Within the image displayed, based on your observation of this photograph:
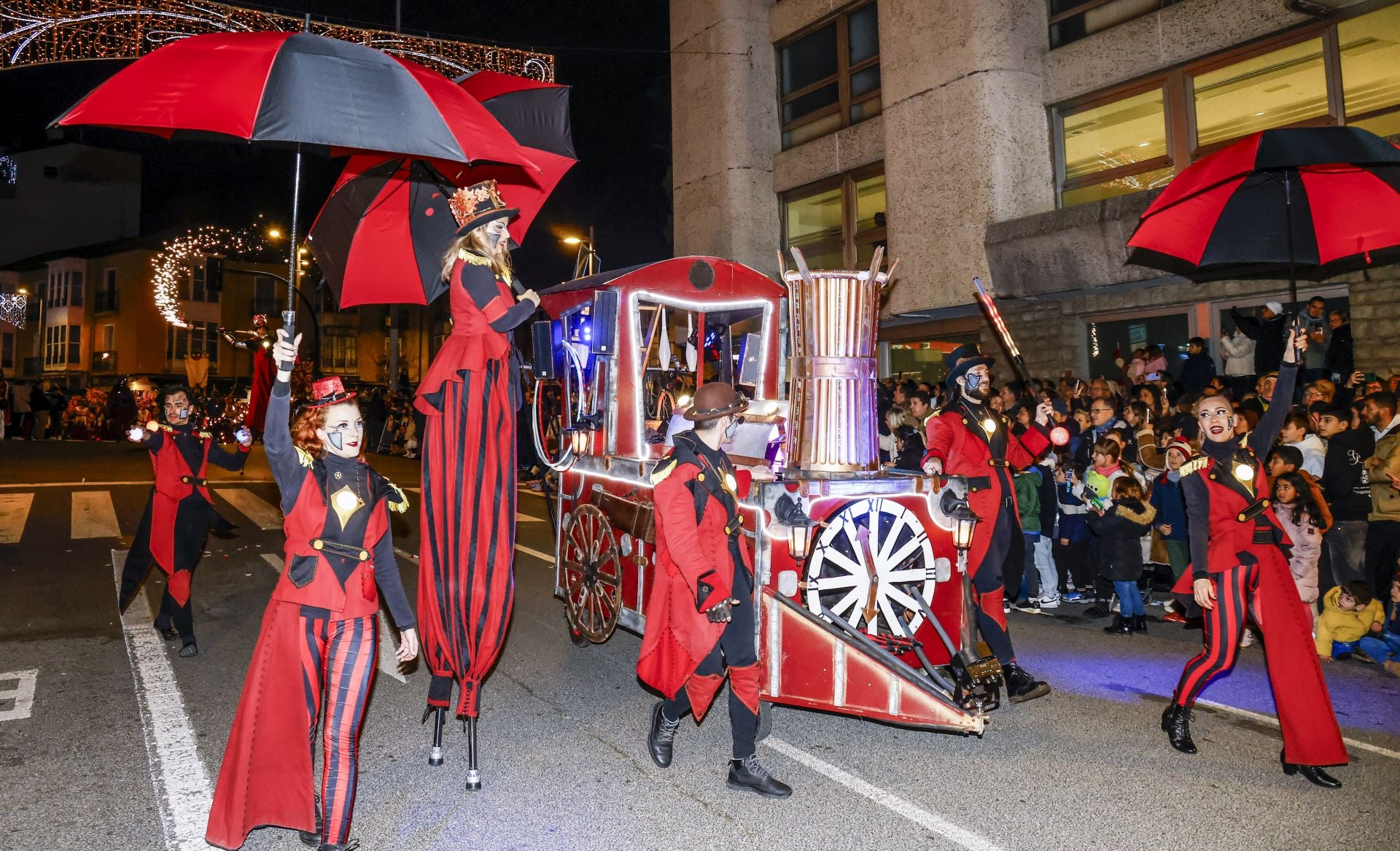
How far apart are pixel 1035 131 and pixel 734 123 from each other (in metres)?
6.86

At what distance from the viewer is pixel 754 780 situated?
436cm

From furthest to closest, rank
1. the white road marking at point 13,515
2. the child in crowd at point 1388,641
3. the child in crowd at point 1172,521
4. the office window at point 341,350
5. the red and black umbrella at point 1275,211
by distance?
the office window at point 341,350, the white road marking at point 13,515, the child in crowd at point 1172,521, the child in crowd at point 1388,641, the red and black umbrella at point 1275,211

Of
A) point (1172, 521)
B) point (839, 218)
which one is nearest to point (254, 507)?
point (839, 218)

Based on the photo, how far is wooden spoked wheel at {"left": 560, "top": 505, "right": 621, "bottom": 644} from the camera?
660 cm

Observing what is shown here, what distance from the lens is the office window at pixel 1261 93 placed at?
12.3 meters

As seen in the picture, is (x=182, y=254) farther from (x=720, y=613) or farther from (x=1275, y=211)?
(x=1275, y=211)

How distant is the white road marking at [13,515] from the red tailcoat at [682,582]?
10439 mm

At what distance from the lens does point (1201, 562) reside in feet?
16.0

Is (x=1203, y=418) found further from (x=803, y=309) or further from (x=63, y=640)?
(x=63, y=640)

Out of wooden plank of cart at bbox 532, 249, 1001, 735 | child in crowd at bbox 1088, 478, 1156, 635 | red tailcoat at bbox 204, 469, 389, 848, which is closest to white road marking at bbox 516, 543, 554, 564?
wooden plank of cart at bbox 532, 249, 1001, 735

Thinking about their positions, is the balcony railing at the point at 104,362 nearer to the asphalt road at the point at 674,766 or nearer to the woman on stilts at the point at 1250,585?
the asphalt road at the point at 674,766

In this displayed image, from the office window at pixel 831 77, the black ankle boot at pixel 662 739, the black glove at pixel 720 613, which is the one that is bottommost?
the black ankle boot at pixel 662 739

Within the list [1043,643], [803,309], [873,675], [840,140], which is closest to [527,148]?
[803,309]

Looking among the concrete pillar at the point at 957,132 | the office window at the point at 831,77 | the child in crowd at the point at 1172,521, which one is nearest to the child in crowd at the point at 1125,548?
the child in crowd at the point at 1172,521
